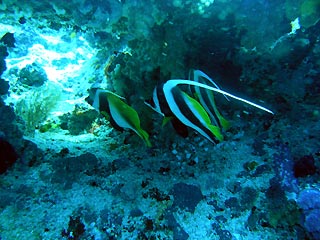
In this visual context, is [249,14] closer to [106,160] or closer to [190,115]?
[190,115]

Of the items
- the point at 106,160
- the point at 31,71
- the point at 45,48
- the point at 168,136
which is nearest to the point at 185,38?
the point at 168,136

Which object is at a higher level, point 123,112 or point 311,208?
point 123,112

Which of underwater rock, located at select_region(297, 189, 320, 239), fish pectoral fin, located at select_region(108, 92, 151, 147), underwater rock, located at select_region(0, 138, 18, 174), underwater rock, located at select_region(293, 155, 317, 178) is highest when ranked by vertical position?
underwater rock, located at select_region(0, 138, 18, 174)

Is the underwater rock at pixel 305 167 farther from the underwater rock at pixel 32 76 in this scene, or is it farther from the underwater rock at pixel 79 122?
the underwater rock at pixel 32 76

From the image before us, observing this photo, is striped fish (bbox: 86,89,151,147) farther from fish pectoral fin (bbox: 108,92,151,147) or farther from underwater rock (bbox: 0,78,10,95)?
underwater rock (bbox: 0,78,10,95)

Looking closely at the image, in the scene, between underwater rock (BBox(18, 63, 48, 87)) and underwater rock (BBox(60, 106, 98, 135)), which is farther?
underwater rock (BBox(18, 63, 48, 87))

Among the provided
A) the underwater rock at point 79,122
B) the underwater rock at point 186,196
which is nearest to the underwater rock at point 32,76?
the underwater rock at point 79,122

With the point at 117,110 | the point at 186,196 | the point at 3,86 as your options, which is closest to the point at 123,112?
the point at 117,110

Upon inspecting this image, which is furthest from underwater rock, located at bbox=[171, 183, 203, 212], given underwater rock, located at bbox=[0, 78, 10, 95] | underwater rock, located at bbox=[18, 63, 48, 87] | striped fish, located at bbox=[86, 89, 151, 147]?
underwater rock, located at bbox=[18, 63, 48, 87]

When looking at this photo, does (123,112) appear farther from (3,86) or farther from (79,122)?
(79,122)

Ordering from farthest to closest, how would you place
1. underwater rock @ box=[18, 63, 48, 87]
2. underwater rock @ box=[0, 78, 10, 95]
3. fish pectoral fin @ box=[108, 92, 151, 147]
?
underwater rock @ box=[18, 63, 48, 87] < underwater rock @ box=[0, 78, 10, 95] < fish pectoral fin @ box=[108, 92, 151, 147]

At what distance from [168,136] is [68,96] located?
11.2 ft

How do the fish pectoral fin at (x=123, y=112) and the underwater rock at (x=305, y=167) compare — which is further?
the underwater rock at (x=305, y=167)

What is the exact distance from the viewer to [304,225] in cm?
199
